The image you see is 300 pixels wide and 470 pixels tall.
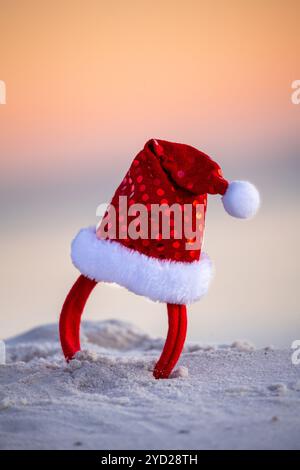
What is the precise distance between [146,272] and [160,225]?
16 centimetres

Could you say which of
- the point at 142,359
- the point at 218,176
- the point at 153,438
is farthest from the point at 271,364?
the point at 153,438

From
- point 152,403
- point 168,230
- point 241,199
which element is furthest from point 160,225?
point 152,403

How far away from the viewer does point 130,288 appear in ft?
7.64

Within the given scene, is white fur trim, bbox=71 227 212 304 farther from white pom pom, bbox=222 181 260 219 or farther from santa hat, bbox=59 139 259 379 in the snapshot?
white pom pom, bbox=222 181 260 219

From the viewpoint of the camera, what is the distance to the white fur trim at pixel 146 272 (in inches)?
90.5

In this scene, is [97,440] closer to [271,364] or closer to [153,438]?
[153,438]

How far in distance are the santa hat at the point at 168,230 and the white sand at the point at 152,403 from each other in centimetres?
20

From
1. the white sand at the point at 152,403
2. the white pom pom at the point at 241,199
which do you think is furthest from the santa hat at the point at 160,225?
the white sand at the point at 152,403

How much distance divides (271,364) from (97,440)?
3.29ft

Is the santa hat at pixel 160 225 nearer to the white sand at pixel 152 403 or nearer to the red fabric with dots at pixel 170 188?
the red fabric with dots at pixel 170 188

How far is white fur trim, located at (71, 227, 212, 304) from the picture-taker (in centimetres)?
230

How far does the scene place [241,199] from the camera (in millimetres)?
2273

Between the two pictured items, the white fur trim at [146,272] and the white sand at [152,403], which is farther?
the white fur trim at [146,272]

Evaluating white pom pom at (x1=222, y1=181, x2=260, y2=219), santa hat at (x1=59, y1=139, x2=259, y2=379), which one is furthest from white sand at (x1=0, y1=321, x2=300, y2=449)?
white pom pom at (x1=222, y1=181, x2=260, y2=219)
